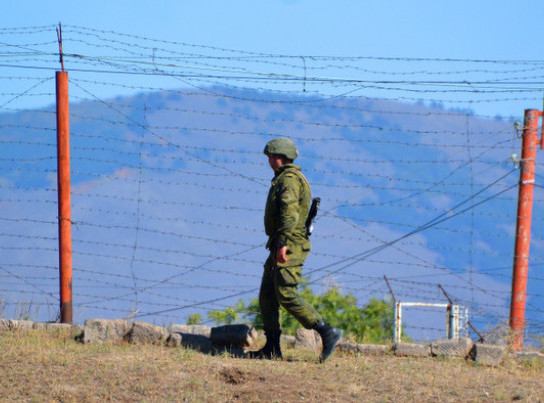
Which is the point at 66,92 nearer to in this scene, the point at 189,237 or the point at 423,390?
the point at 189,237

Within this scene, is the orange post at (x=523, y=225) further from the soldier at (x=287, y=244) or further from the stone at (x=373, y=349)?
the soldier at (x=287, y=244)

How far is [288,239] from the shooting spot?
25.8ft

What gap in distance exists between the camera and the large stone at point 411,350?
8.63m

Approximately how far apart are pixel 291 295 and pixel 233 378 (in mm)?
1070

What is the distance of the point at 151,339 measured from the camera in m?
8.82

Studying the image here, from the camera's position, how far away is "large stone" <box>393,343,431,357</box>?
8633 millimetres

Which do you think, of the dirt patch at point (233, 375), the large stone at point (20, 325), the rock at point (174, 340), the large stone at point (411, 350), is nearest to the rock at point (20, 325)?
the large stone at point (20, 325)

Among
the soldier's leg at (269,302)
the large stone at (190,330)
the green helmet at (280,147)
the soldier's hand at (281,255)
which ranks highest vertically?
the green helmet at (280,147)

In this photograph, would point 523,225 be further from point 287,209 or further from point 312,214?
point 287,209

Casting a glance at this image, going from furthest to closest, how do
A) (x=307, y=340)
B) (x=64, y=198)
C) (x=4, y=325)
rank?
(x=64, y=198) → (x=4, y=325) → (x=307, y=340)

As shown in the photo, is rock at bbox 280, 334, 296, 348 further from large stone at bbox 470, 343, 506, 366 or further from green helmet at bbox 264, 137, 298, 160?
green helmet at bbox 264, 137, 298, 160

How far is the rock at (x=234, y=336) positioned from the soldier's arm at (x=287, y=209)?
4.35ft

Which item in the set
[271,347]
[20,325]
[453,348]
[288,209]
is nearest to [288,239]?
[288,209]

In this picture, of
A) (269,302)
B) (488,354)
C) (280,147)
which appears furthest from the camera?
(488,354)
